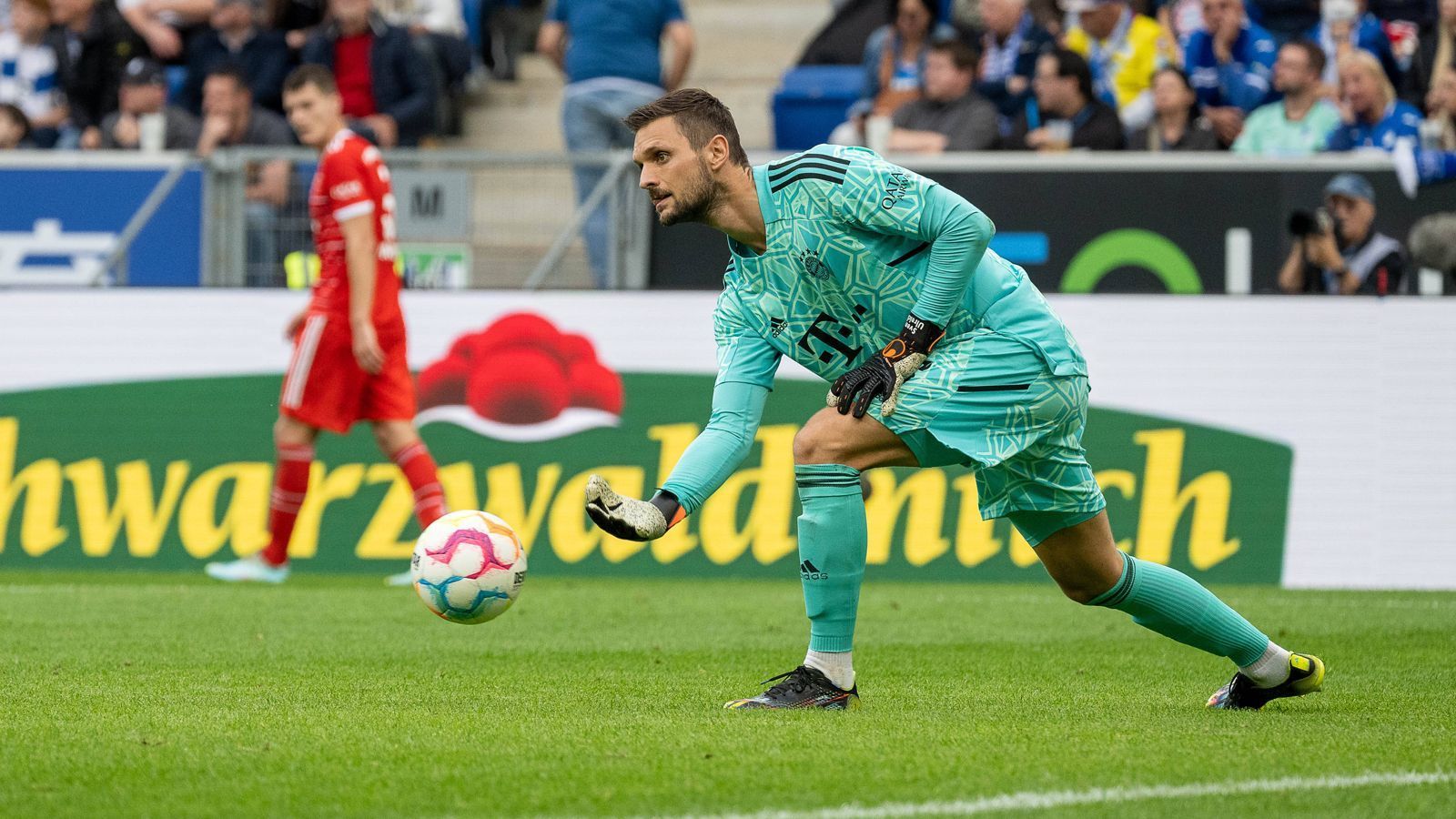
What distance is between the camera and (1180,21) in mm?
14477

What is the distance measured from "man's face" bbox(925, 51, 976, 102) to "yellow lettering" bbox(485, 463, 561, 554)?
411 centimetres

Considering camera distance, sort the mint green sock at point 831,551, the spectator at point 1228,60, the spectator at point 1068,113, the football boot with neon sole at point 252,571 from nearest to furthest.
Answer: the mint green sock at point 831,551, the football boot with neon sole at point 252,571, the spectator at point 1068,113, the spectator at point 1228,60

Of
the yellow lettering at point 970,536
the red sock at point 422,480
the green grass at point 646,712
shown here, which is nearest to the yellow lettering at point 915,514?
the yellow lettering at point 970,536

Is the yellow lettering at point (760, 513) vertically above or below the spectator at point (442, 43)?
below

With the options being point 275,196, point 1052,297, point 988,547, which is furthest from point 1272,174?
point 275,196

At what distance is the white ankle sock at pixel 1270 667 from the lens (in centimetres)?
579

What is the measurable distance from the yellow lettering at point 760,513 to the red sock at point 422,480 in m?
1.68

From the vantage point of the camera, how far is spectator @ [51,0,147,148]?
16.2m

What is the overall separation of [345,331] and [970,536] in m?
3.75

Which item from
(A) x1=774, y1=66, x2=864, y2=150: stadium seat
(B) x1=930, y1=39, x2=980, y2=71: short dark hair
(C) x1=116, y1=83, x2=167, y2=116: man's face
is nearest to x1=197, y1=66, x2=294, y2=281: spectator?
(C) x1=116, y1=83, x2=167, y2=116: man's face

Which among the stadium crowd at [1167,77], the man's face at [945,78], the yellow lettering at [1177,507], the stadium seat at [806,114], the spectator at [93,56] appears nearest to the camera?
the yellow lettering at [1177,507]

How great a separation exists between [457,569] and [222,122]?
9065 mm

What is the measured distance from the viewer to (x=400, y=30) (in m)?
15.2

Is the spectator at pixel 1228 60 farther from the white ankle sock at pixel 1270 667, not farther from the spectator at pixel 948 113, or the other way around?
the white ankle sock at pixel 1270 667
